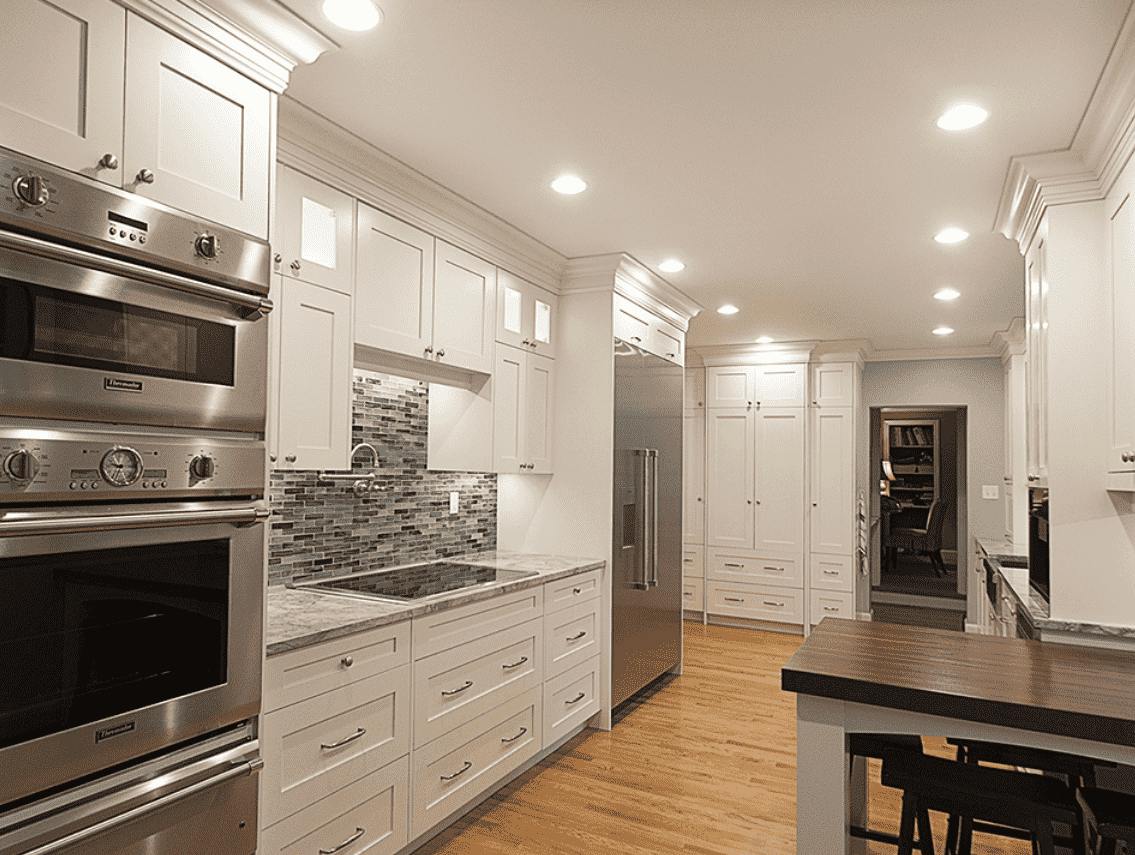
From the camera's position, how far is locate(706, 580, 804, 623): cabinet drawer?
6535 millimetres

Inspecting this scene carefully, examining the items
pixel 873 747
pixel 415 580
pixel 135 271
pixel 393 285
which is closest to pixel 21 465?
pixel 135 271

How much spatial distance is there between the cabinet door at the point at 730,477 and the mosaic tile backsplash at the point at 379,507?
3.36 metres

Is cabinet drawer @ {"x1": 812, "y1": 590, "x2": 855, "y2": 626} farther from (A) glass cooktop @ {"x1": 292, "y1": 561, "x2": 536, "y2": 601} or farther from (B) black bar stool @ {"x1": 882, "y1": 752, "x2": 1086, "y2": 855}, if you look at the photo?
(B) black bar stool @ {"x1": 882, "y1": 752, "x2": 1086, "y2": 855}

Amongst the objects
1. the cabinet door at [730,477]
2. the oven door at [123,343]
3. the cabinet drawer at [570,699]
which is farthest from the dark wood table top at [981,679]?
the cabinet door at [730,477]

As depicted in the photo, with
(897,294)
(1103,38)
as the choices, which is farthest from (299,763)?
(897,294)

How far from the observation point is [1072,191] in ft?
8.85

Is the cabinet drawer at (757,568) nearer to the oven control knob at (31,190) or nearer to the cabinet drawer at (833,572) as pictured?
the cabinet drawer at (833,572)

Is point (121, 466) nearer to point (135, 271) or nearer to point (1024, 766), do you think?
point (135, 271)

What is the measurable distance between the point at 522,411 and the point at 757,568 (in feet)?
12.1

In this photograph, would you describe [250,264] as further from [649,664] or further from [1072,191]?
[649,664]

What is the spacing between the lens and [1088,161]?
259 cm

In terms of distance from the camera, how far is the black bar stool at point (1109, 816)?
159cm

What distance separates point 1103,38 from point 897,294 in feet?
9.89

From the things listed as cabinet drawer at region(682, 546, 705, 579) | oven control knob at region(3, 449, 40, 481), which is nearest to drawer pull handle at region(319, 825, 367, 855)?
oven control knob at region(3, 449, 40, 481)
